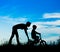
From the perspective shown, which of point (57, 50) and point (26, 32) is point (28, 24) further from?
point (57, 50)

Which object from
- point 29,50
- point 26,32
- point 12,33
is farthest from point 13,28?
point 29,50

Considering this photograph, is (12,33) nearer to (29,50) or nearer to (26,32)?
(26,32)

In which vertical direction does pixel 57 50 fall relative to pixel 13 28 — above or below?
below

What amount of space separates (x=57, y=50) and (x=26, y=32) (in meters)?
3.93

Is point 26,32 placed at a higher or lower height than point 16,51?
higher

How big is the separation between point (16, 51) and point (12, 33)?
16.9 ft

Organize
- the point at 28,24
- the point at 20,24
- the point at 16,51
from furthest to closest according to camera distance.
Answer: the point at 20,24
the point at 28,24
the point at 16,51

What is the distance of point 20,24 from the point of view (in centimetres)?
1490

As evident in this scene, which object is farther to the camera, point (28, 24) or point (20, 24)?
point (20, 24)

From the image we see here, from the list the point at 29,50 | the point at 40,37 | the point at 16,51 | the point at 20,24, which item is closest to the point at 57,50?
the point at 29,50

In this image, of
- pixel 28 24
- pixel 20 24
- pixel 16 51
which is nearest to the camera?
pixel 16 51

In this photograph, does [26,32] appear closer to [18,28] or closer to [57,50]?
[18,28]

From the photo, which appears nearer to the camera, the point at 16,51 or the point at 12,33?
the point at 16,51

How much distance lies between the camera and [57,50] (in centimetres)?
1091
